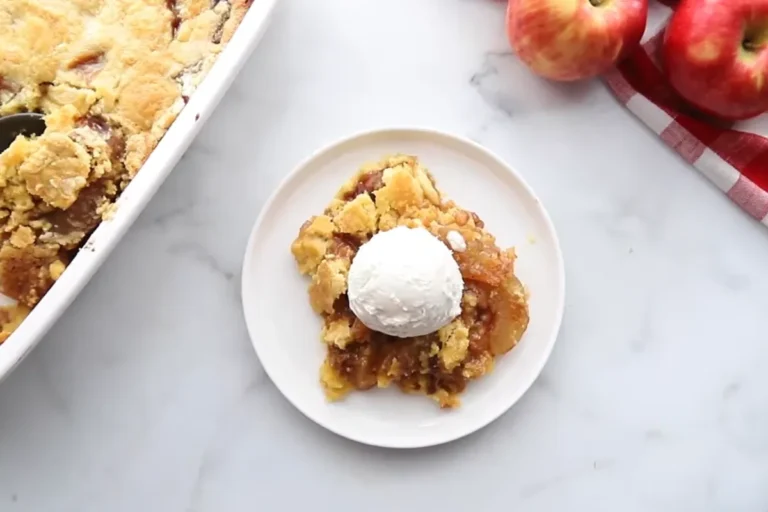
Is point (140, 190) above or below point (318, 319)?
above

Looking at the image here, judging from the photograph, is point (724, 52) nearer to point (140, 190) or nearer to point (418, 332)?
point (418, 332)

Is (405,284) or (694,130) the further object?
(694,130)

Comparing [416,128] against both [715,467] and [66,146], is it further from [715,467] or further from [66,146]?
[715,467]

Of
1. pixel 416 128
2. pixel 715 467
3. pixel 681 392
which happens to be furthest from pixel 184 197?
pixel 715 467

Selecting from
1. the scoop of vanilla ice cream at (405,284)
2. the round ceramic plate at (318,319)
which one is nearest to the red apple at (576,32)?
the round ceramic plate at (318,319)

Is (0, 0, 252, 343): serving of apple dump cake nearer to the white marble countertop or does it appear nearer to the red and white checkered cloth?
the white marble countertop

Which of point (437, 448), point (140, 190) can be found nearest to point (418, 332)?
point (437, 448)
